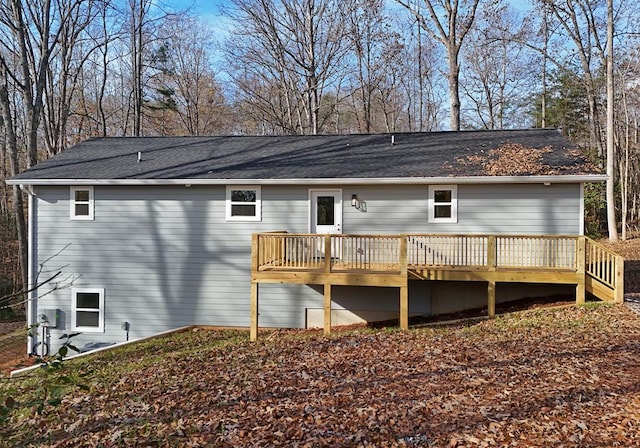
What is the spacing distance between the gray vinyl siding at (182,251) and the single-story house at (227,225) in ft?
0.08

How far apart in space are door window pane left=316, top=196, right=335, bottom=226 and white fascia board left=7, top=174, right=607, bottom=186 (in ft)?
1.83

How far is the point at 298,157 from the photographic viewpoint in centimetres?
1277

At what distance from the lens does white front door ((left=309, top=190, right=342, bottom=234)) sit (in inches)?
455

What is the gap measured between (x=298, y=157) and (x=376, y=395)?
8.25 m

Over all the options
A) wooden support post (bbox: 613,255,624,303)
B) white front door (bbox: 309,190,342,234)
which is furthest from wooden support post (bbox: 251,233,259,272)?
wooden support post (bbox: 613,255,624,303)

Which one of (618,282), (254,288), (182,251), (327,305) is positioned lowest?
(327,305)

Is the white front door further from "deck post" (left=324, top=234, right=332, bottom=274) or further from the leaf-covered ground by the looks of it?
the leaf-covered ground

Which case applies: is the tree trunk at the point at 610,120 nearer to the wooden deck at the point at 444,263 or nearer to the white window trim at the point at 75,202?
the wooden deck at the point at 444,263

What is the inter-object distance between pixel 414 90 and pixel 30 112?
20.9m

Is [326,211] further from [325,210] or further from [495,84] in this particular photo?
[495,84]

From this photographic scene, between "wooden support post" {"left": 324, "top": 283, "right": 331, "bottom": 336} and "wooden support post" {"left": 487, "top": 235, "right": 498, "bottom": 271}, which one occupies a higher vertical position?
"wooden support post" {"left": 487, "top": 235, "right": 498, "bottom": 271}

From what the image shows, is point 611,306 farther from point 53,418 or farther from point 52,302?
point 52,302

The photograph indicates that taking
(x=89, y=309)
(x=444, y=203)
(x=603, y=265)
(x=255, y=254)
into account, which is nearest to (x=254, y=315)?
(x=255, y=254)

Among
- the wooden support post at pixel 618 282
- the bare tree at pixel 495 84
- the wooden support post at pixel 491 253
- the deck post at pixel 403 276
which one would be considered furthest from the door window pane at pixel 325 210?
the bare tree at pixel 495 84
